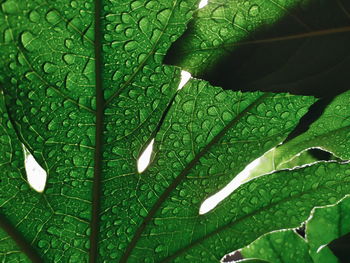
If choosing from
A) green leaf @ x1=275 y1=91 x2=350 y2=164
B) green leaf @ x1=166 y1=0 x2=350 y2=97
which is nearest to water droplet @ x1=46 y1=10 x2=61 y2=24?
green leaf @ x1=166 y1=0 x2=350 y2=97

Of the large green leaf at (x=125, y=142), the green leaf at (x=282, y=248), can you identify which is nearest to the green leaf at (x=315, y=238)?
the green leaf at (x=282, y=248)

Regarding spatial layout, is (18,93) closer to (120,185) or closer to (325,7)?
(120,185)

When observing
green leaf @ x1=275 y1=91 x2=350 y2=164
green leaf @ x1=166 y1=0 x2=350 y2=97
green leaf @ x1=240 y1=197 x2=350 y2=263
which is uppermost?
green leaf @ x1=166 y1=0 x2=350 y2=97

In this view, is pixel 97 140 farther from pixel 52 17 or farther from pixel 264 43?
pixel 264 43

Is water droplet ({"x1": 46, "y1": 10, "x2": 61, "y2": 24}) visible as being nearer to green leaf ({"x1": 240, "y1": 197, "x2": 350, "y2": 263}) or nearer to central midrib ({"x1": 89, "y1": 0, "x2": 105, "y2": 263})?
central midrib ({"x1": 89, "y1": 0, "x2": 105, "y2": 263})

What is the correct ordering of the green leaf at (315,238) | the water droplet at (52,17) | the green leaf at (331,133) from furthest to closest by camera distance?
the green leaf at (315,238)
the green leaf at (331,133)
the water droplet at (52,17)

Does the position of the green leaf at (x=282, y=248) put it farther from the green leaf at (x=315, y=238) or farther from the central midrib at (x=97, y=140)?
the central midrib at (x=97, y=140)

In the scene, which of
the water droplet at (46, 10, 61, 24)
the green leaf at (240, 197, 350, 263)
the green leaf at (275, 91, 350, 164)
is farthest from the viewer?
the green leaf at (240, 197, 350, 263)

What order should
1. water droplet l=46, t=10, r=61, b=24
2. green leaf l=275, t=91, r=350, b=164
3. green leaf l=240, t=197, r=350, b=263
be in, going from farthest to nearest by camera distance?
1. green leaf l=240, t=197, r=350, b=263
2. green leaf l=275, t=91, r=350, b=164
3. water droplet l=46, t=10, r=61, b=24
